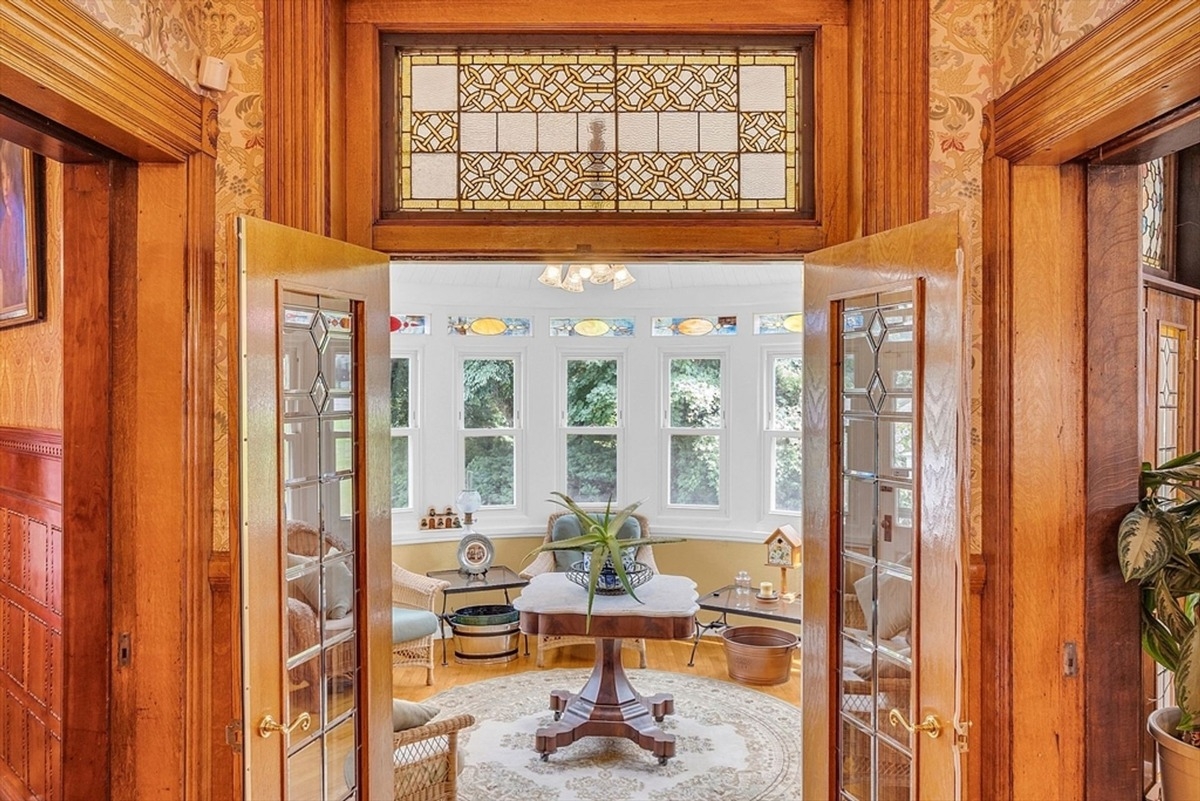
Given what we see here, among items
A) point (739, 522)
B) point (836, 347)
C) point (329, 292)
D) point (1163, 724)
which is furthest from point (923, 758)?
point (739, 522)

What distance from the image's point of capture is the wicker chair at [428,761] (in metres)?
2.66

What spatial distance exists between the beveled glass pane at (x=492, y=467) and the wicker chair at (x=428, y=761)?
11.5ft

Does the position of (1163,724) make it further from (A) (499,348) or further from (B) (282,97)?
(A) (499,348)

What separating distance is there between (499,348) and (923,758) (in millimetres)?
4984

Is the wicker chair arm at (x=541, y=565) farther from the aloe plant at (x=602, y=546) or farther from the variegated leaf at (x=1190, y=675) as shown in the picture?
the variegated leaf at (x=1190, y=675)

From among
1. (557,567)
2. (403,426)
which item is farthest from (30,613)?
(557,567)

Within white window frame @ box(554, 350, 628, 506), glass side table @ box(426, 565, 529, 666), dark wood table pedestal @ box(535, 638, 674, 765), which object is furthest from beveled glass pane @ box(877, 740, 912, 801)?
white window frame @ box(554, 350, 628, 506)

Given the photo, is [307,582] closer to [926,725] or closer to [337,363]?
[337,363]

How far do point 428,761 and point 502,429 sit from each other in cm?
373

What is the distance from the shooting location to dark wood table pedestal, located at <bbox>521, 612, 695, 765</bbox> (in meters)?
3.78

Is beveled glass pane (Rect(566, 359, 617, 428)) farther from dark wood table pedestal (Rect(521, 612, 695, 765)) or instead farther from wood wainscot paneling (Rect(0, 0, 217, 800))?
wood wainscot paneling (Rect(0, 0, 217, 800))

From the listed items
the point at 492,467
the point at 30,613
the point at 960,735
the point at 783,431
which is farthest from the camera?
the point at 492,467

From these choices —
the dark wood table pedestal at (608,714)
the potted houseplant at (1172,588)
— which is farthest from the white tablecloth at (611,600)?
the potted houseplant at (1172,588)

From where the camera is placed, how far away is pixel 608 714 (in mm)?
4004
